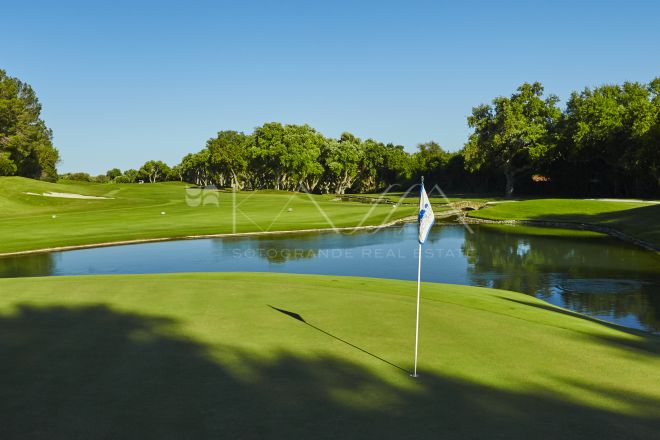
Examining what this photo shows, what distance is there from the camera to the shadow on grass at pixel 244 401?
5641 mm

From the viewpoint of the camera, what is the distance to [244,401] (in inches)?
250

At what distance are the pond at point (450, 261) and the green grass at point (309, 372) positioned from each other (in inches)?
350

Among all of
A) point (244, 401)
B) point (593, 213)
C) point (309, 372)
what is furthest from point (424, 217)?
point (593, 213)

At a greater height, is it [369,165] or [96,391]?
Answer: [369,165]

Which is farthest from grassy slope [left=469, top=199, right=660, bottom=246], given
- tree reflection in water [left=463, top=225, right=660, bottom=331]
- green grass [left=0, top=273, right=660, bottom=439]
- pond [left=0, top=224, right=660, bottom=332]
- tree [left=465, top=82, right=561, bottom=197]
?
green grass [left=0, top=273, right=660, bottom=439]

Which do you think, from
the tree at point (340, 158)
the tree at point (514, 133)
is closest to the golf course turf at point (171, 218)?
the tree at point (514, 133)

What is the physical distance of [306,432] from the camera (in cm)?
554

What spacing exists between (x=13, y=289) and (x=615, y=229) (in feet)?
144

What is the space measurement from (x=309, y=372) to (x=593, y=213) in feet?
173

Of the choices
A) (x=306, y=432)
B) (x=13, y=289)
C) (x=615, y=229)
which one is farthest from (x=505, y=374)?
(x=615, y=229)

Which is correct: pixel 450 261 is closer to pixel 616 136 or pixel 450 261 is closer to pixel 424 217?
pixel 424 217

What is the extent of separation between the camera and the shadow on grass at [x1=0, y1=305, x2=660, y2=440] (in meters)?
5.64

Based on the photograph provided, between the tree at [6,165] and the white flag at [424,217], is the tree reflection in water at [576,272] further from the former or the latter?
the tree at [6,165]

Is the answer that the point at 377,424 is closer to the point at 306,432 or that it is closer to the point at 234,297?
the point at 306,432
